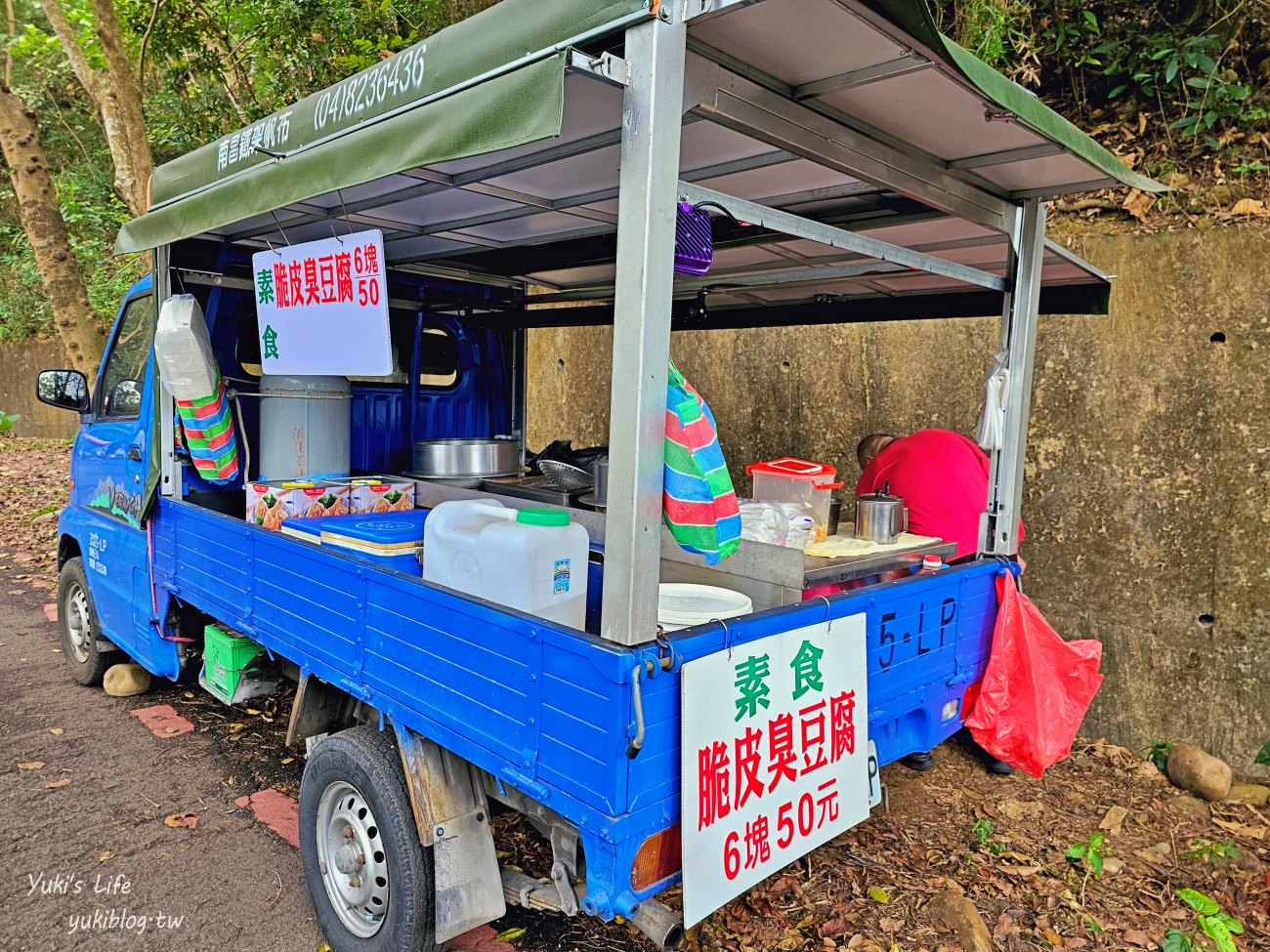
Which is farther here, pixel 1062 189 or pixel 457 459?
pixel 457 459

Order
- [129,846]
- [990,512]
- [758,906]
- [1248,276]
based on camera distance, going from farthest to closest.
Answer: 1. [1248,276]
2. [990,512]
3. [129,846]
4. [758,906]

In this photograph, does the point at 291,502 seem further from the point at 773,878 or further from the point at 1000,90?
the point at 1000,90

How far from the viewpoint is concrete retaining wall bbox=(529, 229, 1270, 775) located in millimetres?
4059

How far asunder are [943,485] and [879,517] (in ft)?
2.14

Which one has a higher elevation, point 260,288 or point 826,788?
point 260,288

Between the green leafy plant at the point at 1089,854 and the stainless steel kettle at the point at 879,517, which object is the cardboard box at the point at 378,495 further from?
the green leafy plant at the point at 1089,854

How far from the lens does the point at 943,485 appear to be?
380cm

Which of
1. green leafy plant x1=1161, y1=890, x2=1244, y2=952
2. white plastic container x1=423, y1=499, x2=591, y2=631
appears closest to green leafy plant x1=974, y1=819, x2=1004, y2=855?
green leafy plant x1=1161, y1=890, x2=1244, y2=952

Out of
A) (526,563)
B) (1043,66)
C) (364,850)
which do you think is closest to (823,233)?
(526,563)

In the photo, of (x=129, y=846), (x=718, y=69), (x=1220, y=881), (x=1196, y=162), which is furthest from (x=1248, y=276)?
(x=129, y=846)

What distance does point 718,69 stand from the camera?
2010 mm

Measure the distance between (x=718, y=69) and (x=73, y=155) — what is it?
59.5ft

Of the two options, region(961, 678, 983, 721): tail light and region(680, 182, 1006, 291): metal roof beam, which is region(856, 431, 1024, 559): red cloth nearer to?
region(961, 678, 983, 721): tail light

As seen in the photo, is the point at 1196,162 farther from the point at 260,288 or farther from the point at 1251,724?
the point at 260,288
